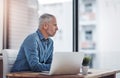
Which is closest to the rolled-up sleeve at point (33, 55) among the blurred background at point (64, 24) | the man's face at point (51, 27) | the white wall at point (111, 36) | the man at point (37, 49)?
the man at point (37, 49)

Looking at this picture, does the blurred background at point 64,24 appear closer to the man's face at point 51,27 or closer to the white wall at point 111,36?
the white wall at point 111,36

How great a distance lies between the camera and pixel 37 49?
230 cm

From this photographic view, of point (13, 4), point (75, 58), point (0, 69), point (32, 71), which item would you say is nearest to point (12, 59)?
point (32, 71)

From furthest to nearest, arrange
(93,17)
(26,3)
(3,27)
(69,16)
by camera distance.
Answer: (93,17), (69,16), (26,3), (3,27)

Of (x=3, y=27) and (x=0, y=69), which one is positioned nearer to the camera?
(x=0, y=69)

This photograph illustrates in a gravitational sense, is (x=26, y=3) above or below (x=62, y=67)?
above

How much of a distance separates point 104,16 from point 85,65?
7.65 ft

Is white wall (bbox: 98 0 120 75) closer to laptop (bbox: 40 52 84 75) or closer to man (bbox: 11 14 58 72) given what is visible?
man (bbox: 11 14 58 72)

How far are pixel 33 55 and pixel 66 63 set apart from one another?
322 mm

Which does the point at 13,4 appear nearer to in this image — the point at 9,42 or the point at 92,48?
the point at 9,42

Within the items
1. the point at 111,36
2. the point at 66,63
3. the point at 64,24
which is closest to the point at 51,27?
the point at 66,63

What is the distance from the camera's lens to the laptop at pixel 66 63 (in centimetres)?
196

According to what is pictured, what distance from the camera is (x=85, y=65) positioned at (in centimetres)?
218

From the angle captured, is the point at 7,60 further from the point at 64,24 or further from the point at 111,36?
the point at 64,24
